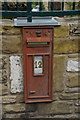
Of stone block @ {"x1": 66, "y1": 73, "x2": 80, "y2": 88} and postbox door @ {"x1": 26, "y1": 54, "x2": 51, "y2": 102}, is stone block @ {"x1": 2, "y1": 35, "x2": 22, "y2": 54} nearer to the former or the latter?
postbox door @ {"x1": 26, "y1": 54, "x2": 51, "y2": 102}

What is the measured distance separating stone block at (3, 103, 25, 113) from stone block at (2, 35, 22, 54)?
0.62 metres

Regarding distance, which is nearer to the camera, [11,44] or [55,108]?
[11,44]

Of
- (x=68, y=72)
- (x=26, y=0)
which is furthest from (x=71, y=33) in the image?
(x=26, y=0)

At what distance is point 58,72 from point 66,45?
1.00 feet

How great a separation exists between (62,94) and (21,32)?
0.83m

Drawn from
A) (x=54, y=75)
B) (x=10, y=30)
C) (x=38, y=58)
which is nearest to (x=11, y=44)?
(x=10, y=30)

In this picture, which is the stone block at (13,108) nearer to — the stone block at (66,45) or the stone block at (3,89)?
the stone block at (3,89)

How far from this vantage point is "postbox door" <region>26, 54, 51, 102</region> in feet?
7.50

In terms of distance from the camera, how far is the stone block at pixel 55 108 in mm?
2512

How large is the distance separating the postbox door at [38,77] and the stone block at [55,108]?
0.12 meters

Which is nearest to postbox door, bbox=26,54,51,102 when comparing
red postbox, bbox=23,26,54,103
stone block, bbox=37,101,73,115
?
red postbox, bbox=23,26,54,103

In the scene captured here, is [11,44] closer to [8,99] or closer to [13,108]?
[8,99]

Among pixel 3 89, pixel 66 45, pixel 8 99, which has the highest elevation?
pixel 66 45

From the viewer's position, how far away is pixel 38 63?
2297 millimetres
